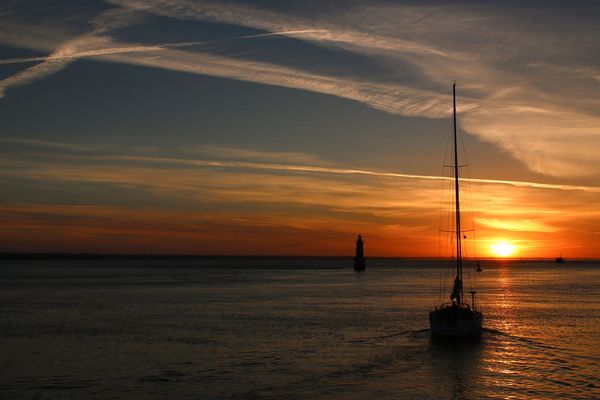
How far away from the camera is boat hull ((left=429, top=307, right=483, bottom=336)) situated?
155 ft

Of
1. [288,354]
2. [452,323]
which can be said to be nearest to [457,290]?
[452,323]

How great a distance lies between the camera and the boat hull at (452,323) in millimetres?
47219

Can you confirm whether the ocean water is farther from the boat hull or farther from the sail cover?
the sail cover

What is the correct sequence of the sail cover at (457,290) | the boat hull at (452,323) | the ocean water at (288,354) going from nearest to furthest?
the ocean water at (288,354), the boat hull at (452,323), the sail cover at (457,290)

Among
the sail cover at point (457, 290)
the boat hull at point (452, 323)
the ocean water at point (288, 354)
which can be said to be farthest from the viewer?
the sail cover at point (457, 290)

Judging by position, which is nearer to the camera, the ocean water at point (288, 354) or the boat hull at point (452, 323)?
the ocean water at point (288, 354)

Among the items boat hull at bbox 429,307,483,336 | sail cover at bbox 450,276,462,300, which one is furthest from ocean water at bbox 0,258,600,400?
sail cover at bbox 450,276,462,300

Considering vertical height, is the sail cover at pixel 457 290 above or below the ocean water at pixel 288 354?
above

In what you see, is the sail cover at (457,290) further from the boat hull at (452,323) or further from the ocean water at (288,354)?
the ocean water at (288,354)

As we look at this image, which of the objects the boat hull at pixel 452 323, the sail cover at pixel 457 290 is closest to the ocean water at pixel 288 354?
the boat hull at pixel 452 323

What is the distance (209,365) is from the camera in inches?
1474

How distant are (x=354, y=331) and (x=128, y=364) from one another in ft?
66.1

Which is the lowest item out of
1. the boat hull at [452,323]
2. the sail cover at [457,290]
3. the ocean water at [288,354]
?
the ocean water at [288,354]

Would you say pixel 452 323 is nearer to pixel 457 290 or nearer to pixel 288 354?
pixel 457 290
